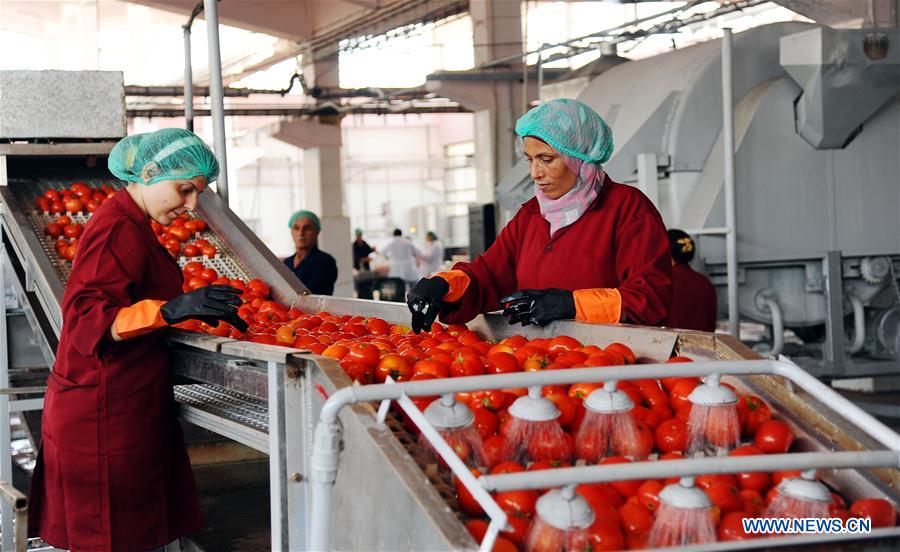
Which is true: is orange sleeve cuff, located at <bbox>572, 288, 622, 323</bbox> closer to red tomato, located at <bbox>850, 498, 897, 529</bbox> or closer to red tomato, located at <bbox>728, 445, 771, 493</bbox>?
red tomato, located at <bbox>728, 445, 771, 493</bbox>

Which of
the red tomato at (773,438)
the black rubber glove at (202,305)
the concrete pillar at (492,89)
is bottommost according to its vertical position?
the red tomato at (773,438)

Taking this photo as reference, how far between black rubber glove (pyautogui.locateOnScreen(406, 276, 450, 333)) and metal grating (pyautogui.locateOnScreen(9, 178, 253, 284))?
1982mm

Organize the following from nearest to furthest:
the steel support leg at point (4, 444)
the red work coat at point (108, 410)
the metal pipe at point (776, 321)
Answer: the red work coat at point (108, 410) → the steel support leg at point (4, 444) → the metal pipe at point (776, 321)

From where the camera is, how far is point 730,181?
20.5 feet

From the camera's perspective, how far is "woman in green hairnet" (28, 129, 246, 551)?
299 cm

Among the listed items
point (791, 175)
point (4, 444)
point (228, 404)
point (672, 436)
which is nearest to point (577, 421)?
point (672, 436)

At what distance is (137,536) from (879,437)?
7.45ft

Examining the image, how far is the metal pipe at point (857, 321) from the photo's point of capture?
683cm

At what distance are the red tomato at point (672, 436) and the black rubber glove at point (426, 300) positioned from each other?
1201 mm

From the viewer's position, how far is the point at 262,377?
2670 mm

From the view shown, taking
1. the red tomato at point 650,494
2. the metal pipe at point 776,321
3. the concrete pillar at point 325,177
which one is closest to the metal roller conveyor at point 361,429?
the red tomato at point 650,494

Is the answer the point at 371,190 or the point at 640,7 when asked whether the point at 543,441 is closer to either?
the point at 640,7

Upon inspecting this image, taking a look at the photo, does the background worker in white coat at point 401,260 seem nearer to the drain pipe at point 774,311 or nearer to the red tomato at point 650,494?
the drain pipe at point 774,311

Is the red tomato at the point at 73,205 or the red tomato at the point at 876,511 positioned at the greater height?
the red tomato at the point at 73,205
